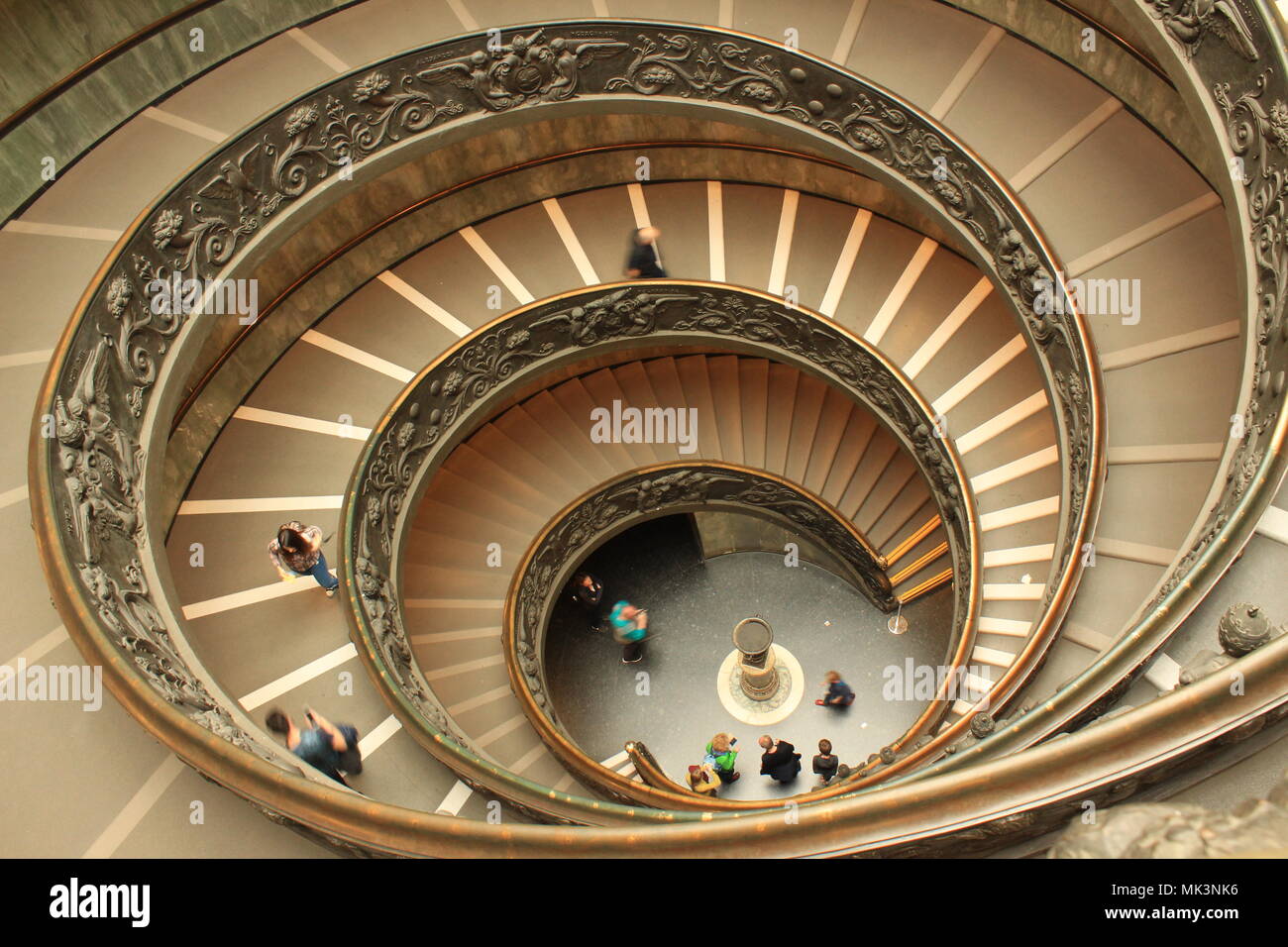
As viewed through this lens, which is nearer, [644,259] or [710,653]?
[644,259]

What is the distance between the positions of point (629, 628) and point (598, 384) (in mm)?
3676

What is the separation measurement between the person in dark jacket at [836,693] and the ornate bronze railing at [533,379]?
148cm

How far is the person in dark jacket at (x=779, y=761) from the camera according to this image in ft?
36.8

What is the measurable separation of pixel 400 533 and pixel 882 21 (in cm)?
775

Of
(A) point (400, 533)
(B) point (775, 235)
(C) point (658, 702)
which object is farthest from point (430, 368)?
(C) point (658, 702)

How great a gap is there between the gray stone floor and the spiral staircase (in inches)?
30.6

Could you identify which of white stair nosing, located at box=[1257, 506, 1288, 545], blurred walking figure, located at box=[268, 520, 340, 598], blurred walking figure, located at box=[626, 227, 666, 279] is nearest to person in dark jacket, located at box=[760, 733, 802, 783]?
blurred walking figure, located at box=[268, 520, 340, 598]

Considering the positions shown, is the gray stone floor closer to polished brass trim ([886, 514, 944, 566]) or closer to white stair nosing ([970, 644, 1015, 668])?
polished brass trim ([886, 514, 944, 566])

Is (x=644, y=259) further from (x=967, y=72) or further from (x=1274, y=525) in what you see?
(x=1274, y=525)

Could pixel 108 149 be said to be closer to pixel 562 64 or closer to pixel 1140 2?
pixel 562 64

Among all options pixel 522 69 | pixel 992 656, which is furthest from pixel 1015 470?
pixel 522 69

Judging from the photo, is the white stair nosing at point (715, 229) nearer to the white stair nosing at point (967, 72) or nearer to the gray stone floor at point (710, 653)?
the white stair nosing at point (967, 72)

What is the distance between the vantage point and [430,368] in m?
10.3

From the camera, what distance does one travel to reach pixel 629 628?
12930 mm
